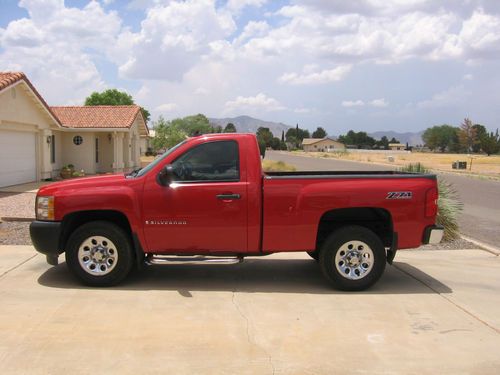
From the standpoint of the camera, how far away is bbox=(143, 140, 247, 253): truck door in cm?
623

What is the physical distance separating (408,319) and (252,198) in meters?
2.14

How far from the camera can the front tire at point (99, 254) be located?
6367mm

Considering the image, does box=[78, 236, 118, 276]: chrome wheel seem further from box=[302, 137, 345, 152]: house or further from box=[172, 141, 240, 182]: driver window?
box=[302, 137, 345, 152]: house

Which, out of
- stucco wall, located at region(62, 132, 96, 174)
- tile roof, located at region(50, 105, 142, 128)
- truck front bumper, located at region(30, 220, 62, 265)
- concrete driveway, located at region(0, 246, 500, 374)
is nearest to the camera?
concrete driveway, located at region(0, 246, 500, 374)

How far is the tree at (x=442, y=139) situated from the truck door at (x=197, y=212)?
169266 mm

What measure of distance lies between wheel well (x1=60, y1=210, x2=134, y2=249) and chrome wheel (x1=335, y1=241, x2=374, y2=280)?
255 centimetres

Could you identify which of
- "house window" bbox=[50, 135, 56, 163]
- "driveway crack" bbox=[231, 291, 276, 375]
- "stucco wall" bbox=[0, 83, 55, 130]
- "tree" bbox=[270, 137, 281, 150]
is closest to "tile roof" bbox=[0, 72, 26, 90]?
"stucco wall" bbox=[0, 83, 55, 130]

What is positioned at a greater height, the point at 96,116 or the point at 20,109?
the point at 96,116

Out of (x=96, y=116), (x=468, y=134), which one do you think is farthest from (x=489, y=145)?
(x=96, y=116)

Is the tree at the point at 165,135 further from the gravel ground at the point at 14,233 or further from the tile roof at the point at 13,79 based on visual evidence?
the gravel ground at the point at 14,233

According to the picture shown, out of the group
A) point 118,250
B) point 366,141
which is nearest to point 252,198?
point 118,250

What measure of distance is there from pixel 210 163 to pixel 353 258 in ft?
6.75

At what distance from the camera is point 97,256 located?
6.44m

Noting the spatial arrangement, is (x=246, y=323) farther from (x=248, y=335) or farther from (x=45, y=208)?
(x=45, y=208)
